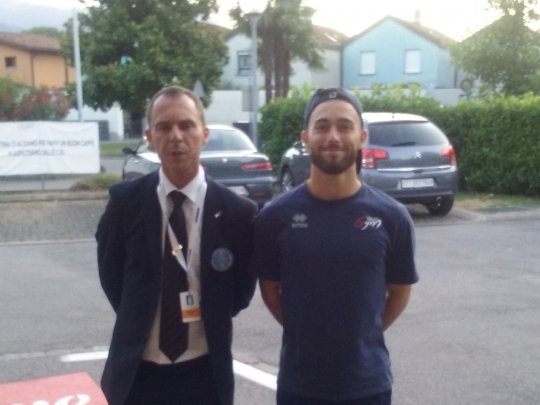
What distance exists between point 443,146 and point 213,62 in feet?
61.3

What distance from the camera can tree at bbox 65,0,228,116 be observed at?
30422 millimetres

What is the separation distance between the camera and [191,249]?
3145mm

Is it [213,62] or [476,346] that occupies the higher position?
[213,62]

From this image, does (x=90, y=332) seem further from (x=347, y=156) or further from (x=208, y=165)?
(x=208, y=165)

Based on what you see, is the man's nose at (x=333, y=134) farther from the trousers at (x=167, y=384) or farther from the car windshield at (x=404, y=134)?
the car windshield at (x=404, y=134)

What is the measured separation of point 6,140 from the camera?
18.4 metres

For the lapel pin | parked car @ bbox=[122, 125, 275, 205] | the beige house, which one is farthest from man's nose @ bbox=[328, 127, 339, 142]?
the beige house

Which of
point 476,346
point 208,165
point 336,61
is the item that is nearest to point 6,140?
point 208,165

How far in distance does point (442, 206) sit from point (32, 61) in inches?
1910

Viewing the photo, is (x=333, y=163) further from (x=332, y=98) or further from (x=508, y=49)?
(x=508, y=49)

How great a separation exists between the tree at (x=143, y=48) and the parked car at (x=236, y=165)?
16408 millimetres

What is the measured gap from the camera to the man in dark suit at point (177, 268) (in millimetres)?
3109

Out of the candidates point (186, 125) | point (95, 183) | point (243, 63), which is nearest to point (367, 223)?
point (186, 125)

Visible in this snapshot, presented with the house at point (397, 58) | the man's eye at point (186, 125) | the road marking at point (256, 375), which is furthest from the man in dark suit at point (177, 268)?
the house at point (397, 58)
